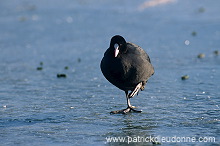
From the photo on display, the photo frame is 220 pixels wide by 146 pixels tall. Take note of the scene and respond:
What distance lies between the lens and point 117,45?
5.73 metres

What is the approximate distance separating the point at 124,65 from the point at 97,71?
9.78 feet

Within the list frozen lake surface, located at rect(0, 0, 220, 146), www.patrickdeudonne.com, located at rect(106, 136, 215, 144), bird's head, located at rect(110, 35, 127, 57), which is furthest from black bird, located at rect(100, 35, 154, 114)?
www.patrickdeudonne.com, located at rect(106, 136, 215, 144)

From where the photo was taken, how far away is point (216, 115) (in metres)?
5.54

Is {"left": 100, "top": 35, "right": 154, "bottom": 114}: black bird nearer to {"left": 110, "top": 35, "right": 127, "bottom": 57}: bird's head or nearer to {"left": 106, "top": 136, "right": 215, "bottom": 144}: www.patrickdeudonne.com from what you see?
{"left": 110, "top": 35, "right": 127, "bottom": 57}: bird's head

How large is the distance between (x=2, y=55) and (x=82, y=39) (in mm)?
2102

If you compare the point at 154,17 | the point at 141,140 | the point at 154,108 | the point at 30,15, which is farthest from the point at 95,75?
the point at 30,15

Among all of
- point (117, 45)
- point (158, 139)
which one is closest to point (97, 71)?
point (117, 45)

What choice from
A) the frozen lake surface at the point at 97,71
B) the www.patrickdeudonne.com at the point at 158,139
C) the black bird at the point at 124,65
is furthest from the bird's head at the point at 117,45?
the www.patrickdeudonne.com at the point at 158,139

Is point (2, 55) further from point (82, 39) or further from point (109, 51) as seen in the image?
point (109, 51)

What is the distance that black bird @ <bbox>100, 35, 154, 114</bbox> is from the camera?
573 cm

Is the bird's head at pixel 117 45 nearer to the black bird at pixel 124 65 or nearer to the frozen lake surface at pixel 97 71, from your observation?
the black bird at pixel 124 65

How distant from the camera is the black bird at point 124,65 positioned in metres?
5.73

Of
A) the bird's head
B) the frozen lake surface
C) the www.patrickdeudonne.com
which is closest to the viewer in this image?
the www.patrickdeudonne.com

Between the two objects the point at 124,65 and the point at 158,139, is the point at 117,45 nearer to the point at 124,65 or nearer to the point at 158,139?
the point at 124,65
